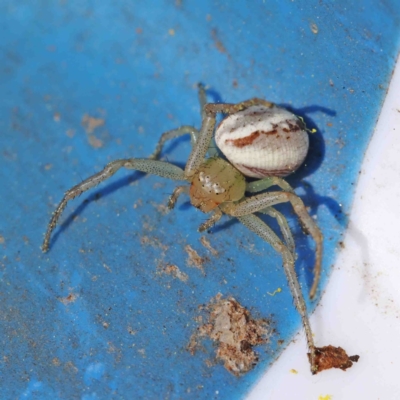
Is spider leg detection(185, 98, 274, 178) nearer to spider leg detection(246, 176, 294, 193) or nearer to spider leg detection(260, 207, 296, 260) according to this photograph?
spider leg detection(246, 176, 294, 193)

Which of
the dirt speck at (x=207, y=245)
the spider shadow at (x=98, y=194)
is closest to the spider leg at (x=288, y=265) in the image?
the dirt speck at (x=207, y=245)

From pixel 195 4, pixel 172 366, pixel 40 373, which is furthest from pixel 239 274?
pixel 195 4

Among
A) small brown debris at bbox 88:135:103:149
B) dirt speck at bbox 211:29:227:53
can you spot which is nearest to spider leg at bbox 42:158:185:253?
small brown debris at bbox 88:135:103:149

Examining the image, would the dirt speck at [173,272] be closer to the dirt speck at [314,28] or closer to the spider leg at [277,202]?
the spider leg at [277,202]

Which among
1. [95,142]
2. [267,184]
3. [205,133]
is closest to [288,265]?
[267,184]

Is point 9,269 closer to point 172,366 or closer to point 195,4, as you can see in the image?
point 172,366

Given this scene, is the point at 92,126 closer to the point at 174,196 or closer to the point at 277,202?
the point at 174,196
